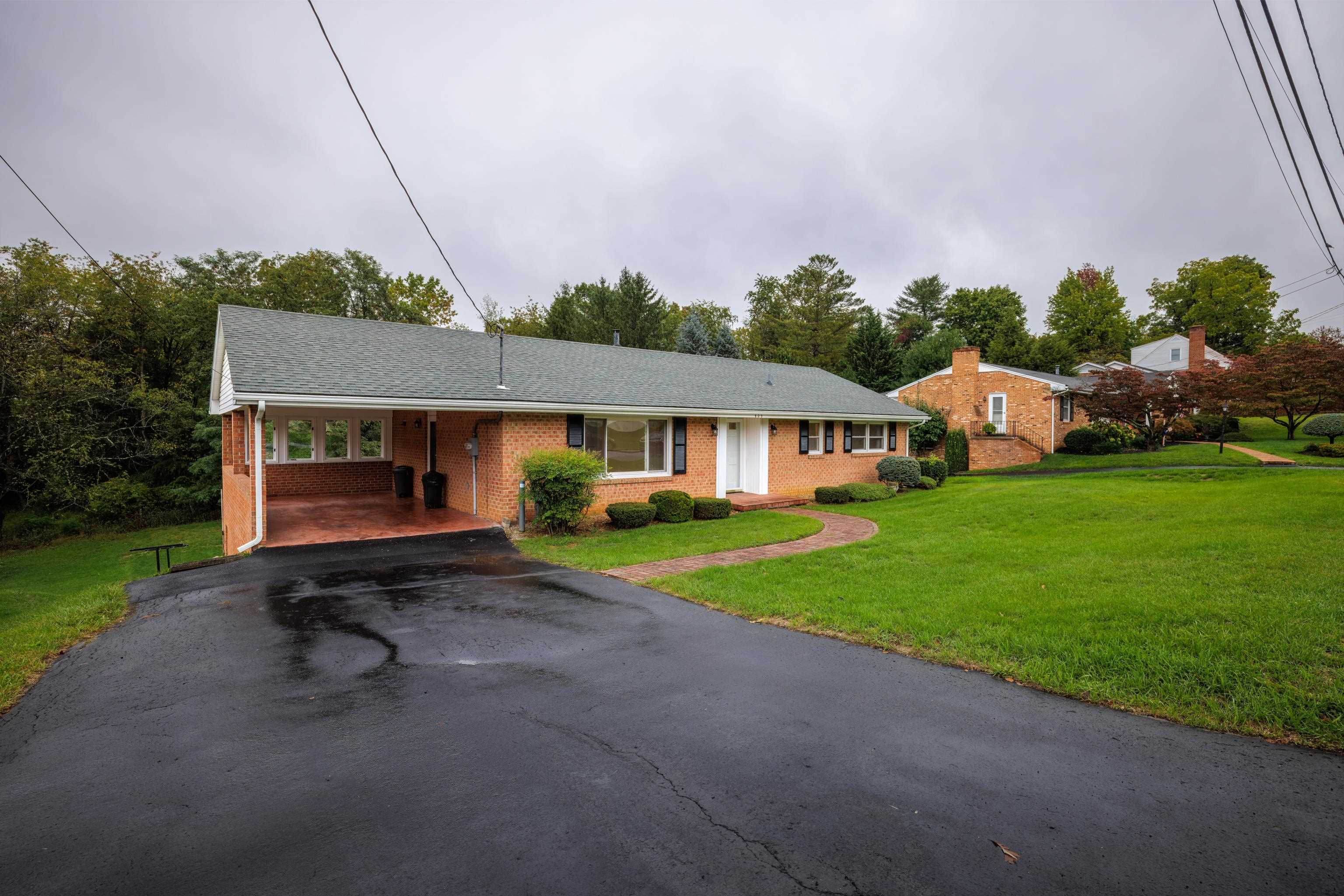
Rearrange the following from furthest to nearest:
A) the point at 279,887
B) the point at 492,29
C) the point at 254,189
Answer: the point at 254,189 → the point at 492,29 → the point at 279,887

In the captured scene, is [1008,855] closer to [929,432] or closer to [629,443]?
[629,443]

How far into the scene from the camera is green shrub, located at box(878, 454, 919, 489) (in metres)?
19.9

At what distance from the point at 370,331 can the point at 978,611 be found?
14847 millimetres

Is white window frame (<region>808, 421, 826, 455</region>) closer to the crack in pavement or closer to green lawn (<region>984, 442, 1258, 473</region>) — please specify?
green lawn (<region>984, 442, 1258, 473</region>)

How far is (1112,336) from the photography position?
49719 mm

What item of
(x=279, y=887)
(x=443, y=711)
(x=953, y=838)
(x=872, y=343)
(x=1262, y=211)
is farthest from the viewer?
(x=872, y=343)

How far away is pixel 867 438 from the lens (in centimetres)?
2080

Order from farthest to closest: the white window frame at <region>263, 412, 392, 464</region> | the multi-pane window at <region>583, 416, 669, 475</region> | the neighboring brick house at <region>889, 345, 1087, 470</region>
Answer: the neighboring brick house at <region>889, 345, 1087, 470</region>
the white window frame at <region>263, 412, 392, 464</region>
the multi-pane window at <region>583, 416, 669, 475</region>

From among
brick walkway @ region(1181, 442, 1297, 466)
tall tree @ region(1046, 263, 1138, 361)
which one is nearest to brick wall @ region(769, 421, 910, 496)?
brick walkway @ region(1181, 442, 1297, 466)

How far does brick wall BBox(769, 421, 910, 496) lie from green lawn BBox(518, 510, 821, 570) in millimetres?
3909

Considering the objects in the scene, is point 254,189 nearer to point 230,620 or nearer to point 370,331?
point 370,331

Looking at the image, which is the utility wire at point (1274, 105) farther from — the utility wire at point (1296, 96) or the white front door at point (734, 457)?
the white front door at point (734, 457)

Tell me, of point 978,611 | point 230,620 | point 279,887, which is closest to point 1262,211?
point 978,611

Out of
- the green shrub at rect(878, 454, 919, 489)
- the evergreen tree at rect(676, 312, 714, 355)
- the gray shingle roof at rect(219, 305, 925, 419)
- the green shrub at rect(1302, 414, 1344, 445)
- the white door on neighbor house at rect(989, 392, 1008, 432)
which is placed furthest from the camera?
the evergreen tree at rect(676, 312, 714, 355)
